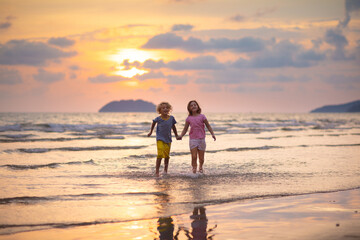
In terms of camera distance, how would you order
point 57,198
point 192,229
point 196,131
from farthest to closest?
1. point 196,131
2. point 57,198
3. point 192,229

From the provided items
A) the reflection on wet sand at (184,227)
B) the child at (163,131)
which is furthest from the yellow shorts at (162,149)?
the reflection on wet sand at (184,227)

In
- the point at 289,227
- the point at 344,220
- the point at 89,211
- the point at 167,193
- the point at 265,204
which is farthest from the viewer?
the point at 167,193

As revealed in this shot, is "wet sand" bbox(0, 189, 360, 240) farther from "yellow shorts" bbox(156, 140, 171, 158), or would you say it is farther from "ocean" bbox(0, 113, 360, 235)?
"yellow shorts" bbox(156, 140, 171, 158)

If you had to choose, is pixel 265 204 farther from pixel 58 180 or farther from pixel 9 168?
pixel 9 168

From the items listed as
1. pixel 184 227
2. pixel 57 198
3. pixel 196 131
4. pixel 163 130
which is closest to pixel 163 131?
pixel 163 130

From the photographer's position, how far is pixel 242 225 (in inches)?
204

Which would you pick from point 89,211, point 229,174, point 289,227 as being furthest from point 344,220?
point 229,174

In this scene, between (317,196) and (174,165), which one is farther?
(174,165)

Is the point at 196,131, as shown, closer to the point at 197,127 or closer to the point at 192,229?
the point at 197,127

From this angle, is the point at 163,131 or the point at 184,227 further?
the point at 163,131

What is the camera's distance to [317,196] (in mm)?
7262

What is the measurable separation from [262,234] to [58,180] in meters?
6.07

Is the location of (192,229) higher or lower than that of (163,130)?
lower

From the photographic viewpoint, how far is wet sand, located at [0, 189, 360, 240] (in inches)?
187
